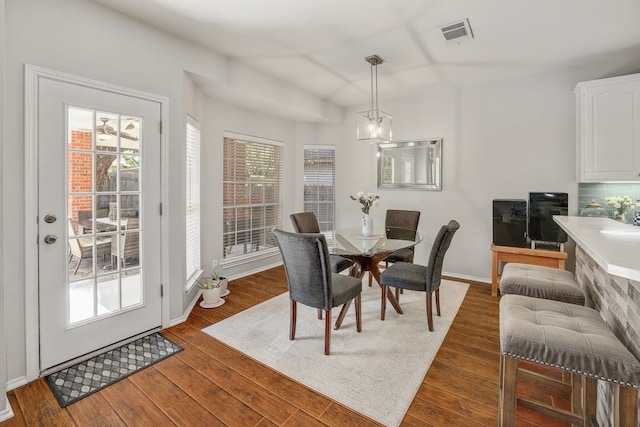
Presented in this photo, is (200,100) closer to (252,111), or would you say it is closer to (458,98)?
(252,111)

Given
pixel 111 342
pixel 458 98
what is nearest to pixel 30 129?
pixel 111 342

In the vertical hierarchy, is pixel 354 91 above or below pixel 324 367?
above

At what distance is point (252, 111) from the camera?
447 cm

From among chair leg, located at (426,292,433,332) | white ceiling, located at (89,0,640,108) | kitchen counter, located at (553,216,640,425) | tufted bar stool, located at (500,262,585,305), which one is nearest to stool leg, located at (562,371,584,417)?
kitchen counter, located at (553,216,640,425)

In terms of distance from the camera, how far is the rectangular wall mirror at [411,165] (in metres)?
4.52

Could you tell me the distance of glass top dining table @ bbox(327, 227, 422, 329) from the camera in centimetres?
280

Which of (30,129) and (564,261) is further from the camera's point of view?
(564,261)

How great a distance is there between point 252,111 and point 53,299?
324cm

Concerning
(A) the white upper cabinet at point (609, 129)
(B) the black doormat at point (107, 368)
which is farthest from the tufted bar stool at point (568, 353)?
(A) the white upper cabinet at point (609, 129)

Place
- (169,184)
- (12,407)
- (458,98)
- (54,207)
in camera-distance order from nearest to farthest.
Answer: (12,407) < (54,207) < (169,184) < (458,98)

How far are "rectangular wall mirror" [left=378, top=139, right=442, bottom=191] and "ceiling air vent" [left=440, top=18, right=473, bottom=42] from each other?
175 centimetres

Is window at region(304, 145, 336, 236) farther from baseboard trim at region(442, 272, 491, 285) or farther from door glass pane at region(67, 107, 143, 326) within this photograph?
door glass pane at region(67, 107, 143, 326)

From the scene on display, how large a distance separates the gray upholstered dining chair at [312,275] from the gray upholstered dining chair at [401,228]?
1.28m

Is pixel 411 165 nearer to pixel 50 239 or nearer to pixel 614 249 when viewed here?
pixel 614 249
